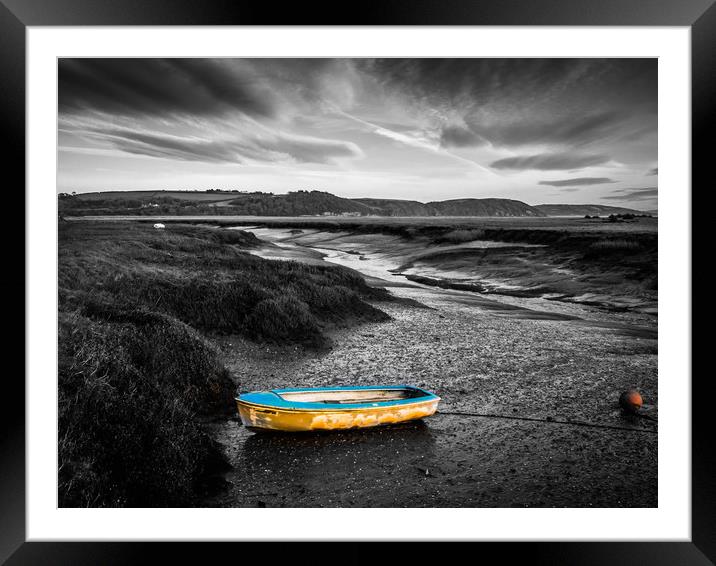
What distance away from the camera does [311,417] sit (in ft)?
18.3

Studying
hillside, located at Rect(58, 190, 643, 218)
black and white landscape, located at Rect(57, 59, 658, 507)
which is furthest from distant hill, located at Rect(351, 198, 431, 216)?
black and white landscape, located at Rect(57, 59, 658, 507)

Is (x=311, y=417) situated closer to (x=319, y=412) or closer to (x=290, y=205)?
(x=319, y=412)

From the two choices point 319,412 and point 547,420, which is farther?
point 547,420

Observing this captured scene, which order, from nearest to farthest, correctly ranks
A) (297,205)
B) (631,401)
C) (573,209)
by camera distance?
(631,401) < (573,209) < (297,205)

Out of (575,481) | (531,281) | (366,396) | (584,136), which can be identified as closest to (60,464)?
(366,396)

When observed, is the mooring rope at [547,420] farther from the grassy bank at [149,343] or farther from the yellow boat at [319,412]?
the grassy bank at [149,343]

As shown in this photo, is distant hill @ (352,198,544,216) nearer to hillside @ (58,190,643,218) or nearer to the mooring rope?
hillside @ (58,190,643,218)

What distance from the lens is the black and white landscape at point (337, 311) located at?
4.93 meters

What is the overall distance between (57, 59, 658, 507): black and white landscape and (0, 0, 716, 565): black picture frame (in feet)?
1.52

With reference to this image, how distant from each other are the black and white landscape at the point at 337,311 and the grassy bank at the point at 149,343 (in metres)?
0.03
